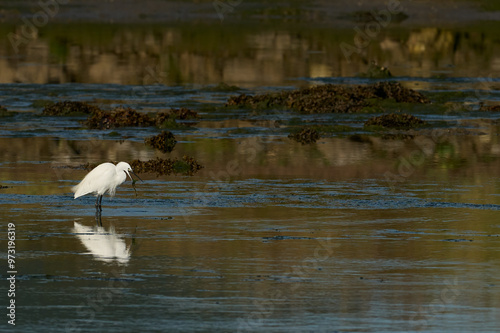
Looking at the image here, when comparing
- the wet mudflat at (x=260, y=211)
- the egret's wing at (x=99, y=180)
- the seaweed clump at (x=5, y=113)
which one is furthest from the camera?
the seaweed clump at (x=5, y=113)

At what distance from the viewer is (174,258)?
1227 centimetres

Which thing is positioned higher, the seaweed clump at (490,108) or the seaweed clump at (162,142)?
the seaweed clump at (490,108)

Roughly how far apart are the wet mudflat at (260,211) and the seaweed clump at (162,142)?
0.26m

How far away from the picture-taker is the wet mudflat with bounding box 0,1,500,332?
33.6 feet

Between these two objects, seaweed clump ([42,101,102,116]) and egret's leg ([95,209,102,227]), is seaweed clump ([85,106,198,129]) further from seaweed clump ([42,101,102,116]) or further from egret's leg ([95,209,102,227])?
egret's leg ([95,209,102,227])

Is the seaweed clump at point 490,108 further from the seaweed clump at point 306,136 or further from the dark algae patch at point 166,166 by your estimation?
the dark algae patch at point 166,166

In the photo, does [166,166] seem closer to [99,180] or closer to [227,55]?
[99,180]

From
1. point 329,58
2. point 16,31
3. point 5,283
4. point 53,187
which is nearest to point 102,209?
point 53,187

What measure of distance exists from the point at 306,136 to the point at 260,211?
9.11 metres

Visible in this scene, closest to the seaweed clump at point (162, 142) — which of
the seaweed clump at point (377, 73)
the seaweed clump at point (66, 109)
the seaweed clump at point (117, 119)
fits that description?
the seaweed clump at point (117, 119)

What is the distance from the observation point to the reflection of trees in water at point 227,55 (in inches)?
1613

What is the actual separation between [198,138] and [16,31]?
140ft

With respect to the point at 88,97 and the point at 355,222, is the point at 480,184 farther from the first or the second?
the point at 88,97

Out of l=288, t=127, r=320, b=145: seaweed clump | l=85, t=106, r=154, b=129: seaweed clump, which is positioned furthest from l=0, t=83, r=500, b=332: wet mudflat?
l=85, t=106, r=154, b=129: seaweed clump
